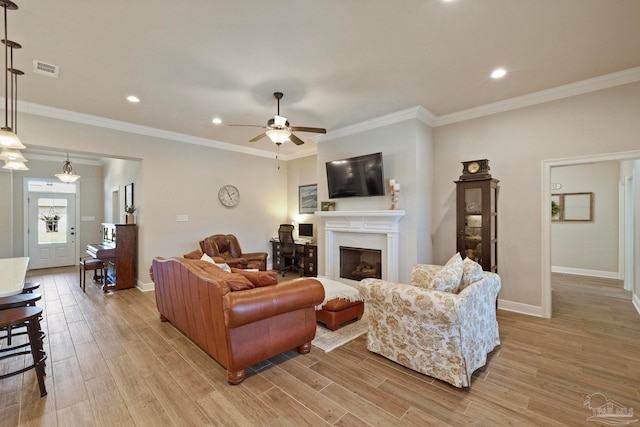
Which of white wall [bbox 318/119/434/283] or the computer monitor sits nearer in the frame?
white wall [bbox 318/119/434/283]

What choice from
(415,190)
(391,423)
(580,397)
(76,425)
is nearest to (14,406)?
(76,425)

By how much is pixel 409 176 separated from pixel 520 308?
2458 mm

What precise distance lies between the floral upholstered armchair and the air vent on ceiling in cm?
414

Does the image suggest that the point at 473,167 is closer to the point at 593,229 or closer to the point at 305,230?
the point at 305,230

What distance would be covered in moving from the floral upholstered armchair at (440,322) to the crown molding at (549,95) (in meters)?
2.68

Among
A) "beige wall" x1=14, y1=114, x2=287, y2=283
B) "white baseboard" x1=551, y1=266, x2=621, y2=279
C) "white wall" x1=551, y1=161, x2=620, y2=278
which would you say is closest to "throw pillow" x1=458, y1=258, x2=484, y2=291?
"white wall" x1=551, y1=161, x2=620, y2=278

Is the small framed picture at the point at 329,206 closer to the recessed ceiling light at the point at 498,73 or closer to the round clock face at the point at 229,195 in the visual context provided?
the round clock face at the point at 229,195

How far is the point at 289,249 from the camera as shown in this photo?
6.28 m

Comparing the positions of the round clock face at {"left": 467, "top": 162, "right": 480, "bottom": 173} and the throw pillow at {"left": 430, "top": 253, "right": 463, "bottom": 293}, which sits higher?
the round clock face at {"left": 467, "top": 162, "right": 480, "bottom": 173}

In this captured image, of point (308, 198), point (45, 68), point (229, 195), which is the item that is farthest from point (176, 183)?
point (308, 198)

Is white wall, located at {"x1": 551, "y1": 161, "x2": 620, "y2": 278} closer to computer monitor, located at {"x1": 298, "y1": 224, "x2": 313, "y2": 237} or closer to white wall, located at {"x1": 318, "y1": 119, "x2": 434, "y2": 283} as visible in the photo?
white wall, located at {"x1": 318, "y1": 119, "x2": 434, "y2": 283}

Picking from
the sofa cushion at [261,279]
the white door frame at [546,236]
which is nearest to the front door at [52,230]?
the sofa cushion at [261,279]

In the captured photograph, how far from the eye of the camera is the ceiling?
2.28 metres

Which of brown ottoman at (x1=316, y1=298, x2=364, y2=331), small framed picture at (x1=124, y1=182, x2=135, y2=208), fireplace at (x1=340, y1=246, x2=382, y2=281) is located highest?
small framed picture at (x1=124, y1=182, x2=135, y2=208)
